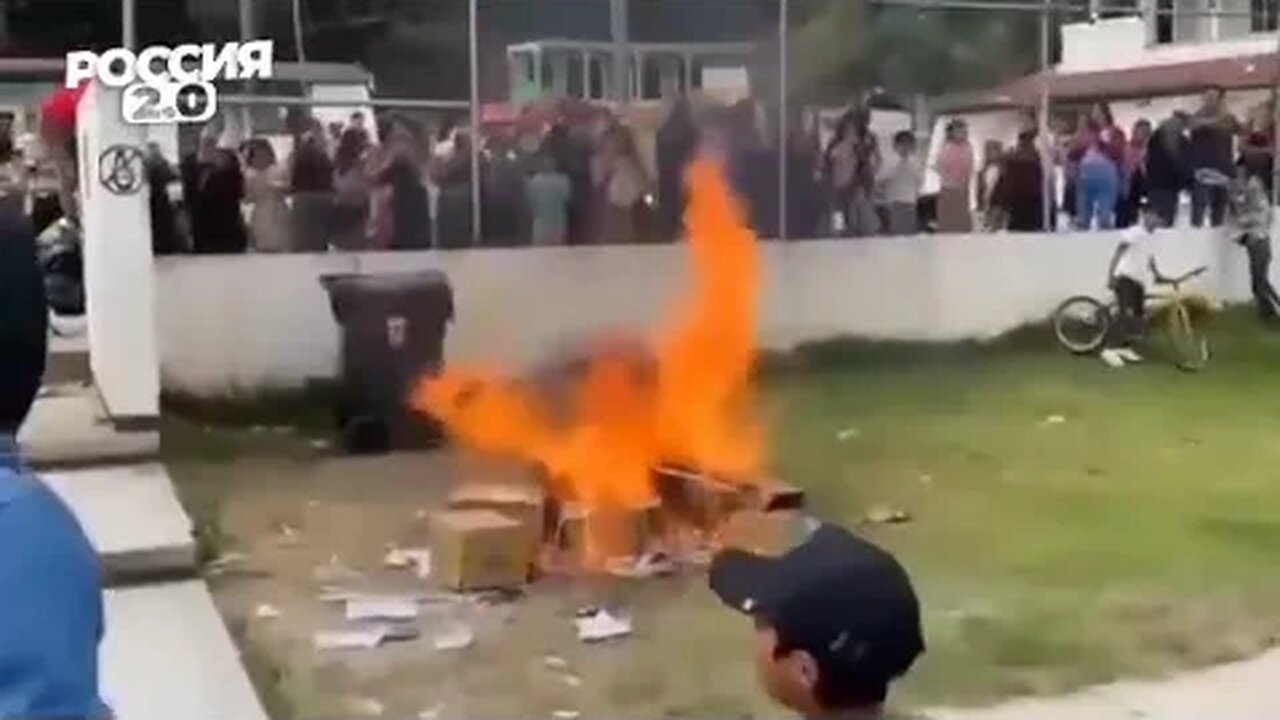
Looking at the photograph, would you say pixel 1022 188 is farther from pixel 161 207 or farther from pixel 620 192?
pixel 161 207

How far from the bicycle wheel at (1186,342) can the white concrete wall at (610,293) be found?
1.77 ft

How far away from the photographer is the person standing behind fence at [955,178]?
1033 centimetres

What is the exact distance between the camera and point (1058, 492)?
23.1ft

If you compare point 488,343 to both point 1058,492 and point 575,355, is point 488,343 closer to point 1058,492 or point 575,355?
point 575,355

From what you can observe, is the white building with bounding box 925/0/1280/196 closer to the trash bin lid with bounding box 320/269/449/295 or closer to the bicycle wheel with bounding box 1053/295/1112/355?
the bicycle wheel with bounding box 1053/295/1112/355

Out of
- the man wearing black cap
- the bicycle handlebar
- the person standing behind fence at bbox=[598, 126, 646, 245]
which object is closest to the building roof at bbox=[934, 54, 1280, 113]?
the bicycle handlebar

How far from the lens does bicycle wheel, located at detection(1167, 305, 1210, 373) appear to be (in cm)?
983

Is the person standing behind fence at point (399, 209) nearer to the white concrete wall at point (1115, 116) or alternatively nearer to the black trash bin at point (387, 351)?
the black trash bin at point (387, 351)

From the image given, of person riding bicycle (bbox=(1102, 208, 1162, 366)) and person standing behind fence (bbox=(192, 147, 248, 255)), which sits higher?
person standing behind fence (bbox=(192, 147, 248, 255))

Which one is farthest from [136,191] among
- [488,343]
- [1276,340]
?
[1276,340]

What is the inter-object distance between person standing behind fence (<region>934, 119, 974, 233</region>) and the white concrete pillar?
15.9 ft

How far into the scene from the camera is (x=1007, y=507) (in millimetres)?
6797

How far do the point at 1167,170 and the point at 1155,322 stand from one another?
4.07ft

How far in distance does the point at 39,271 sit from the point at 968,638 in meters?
3.71
